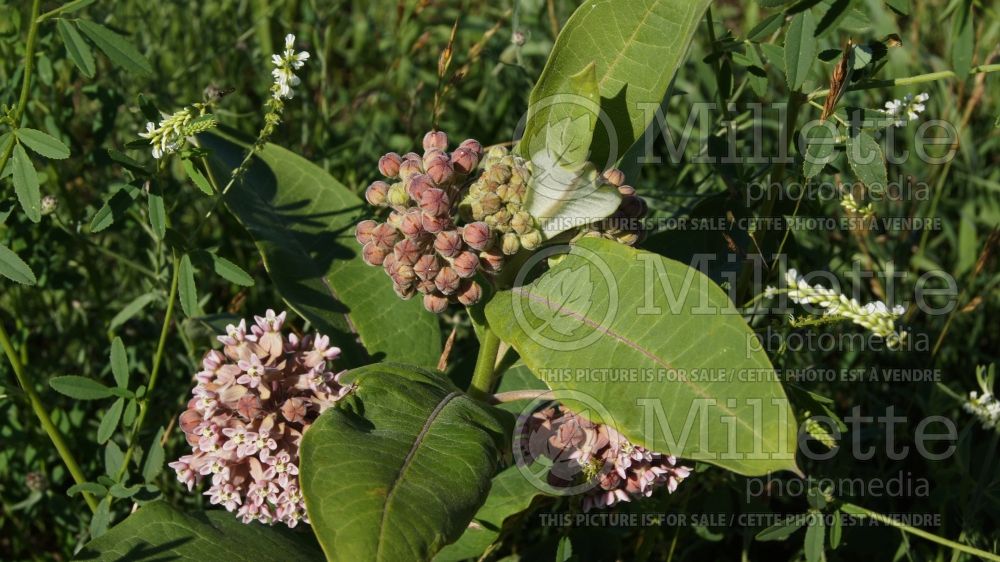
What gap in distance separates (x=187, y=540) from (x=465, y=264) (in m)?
0.75

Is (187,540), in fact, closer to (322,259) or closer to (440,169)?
(322,259)

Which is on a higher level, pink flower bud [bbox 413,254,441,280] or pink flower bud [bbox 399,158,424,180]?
pink flower bud [bbox 399,158,424,180]

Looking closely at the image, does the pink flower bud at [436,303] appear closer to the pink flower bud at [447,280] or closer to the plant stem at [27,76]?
the pink flower bud at [447,280]

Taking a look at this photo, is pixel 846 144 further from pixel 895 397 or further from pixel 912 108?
pixel 895 397

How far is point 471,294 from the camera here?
1854 millimetres

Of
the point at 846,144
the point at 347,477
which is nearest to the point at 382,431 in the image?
the point at 347,477

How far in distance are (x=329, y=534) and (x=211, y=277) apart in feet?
5.48

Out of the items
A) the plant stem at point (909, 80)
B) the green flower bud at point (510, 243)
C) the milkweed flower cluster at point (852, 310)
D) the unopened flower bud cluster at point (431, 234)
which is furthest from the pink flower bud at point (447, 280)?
the plant stem at point (909, 80)

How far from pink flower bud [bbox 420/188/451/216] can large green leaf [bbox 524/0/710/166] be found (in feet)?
0.72

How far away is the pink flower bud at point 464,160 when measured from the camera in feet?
6.06

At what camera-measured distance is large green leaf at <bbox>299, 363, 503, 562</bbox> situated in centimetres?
148

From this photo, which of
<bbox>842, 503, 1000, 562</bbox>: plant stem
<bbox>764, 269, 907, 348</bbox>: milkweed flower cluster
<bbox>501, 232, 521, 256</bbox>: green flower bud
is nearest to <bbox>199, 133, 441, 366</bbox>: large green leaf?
<bbox>501, 232, 521, 256</bbox>: green flower bud

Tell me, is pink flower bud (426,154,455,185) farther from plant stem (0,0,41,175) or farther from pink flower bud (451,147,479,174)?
plant stem (0,0,41,175)

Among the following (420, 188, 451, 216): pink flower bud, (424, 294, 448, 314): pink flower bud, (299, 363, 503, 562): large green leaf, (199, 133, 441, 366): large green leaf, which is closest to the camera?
(299, 363, 503, 562): large green leaf
